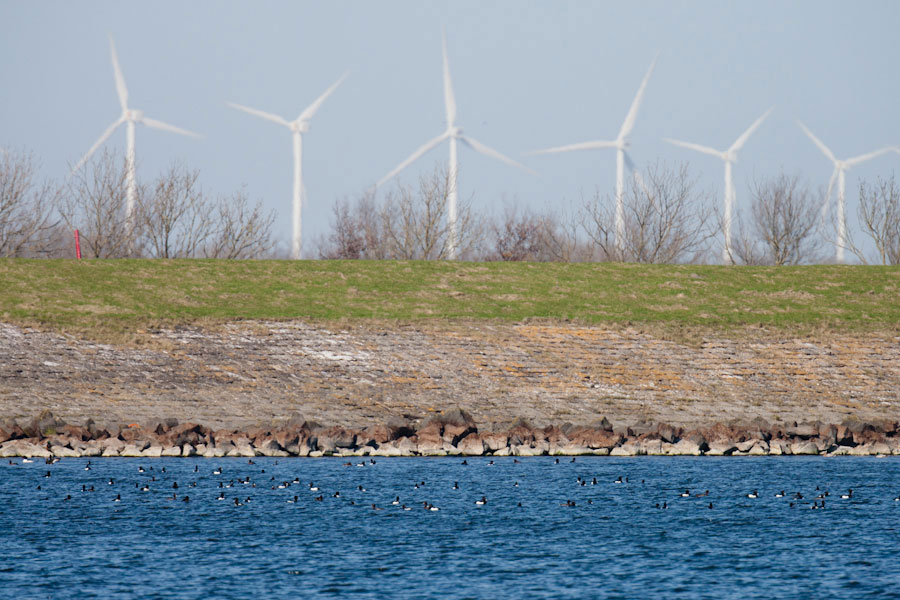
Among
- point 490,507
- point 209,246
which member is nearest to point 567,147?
point 209,246

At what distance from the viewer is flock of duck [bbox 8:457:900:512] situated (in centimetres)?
3291

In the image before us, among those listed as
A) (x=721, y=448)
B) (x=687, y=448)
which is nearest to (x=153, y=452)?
(x=687, y=448)

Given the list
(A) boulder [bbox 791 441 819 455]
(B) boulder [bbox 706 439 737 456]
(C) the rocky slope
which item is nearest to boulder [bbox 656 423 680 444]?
(B) boulder [bbox 706 439 737 456]

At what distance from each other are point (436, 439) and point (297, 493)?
10.7 metres

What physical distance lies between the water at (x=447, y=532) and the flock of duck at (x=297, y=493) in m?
0.15

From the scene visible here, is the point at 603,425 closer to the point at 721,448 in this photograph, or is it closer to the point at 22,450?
the point at 721,448

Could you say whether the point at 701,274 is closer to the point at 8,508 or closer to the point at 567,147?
the point at 567,147

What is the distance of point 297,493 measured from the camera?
34.4 m

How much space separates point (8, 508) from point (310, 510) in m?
7.93

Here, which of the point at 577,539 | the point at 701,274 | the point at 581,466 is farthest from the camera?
the point at 701,274

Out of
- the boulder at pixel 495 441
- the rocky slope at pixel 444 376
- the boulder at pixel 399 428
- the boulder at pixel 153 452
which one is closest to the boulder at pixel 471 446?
the boulder at pixel 495 441

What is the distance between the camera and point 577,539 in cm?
2862

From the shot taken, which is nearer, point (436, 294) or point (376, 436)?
point (376, 436)

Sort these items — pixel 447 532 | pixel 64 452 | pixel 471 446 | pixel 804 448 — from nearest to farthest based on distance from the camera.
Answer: pixel 447 532, pixel 64 452, pixel 471 446, pixel 804 448
